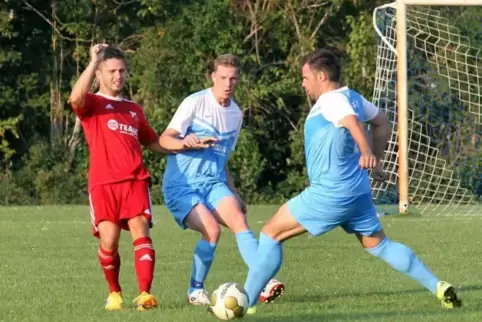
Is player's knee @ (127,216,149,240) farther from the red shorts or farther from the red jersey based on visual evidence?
the red jersey

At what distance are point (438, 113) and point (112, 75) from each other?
11919mm

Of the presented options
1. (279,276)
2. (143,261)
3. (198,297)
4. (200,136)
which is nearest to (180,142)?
(200,136)

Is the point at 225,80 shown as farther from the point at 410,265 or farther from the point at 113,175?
the point at 410,265

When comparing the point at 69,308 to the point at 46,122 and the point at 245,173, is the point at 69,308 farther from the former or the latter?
the point at 46,122

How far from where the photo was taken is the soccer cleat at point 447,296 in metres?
7.45

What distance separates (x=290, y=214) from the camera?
7.31 m

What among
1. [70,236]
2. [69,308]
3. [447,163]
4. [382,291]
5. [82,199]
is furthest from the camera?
[82,199]

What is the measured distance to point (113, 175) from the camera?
7789 millimetres

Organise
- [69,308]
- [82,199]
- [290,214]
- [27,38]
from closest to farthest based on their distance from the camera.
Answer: [290,214] < [69,308] < [82,199] < [27,38]

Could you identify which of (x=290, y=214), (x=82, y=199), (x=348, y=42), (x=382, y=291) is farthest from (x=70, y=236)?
(x=348, y=42)

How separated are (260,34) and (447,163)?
9052mm

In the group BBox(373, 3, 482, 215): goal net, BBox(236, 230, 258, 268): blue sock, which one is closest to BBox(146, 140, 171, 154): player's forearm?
BBox(236, 230, 258, 268): blue sock

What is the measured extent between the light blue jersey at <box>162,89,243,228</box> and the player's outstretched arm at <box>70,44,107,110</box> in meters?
0.86

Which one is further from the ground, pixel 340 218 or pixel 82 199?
pixel 340 218
